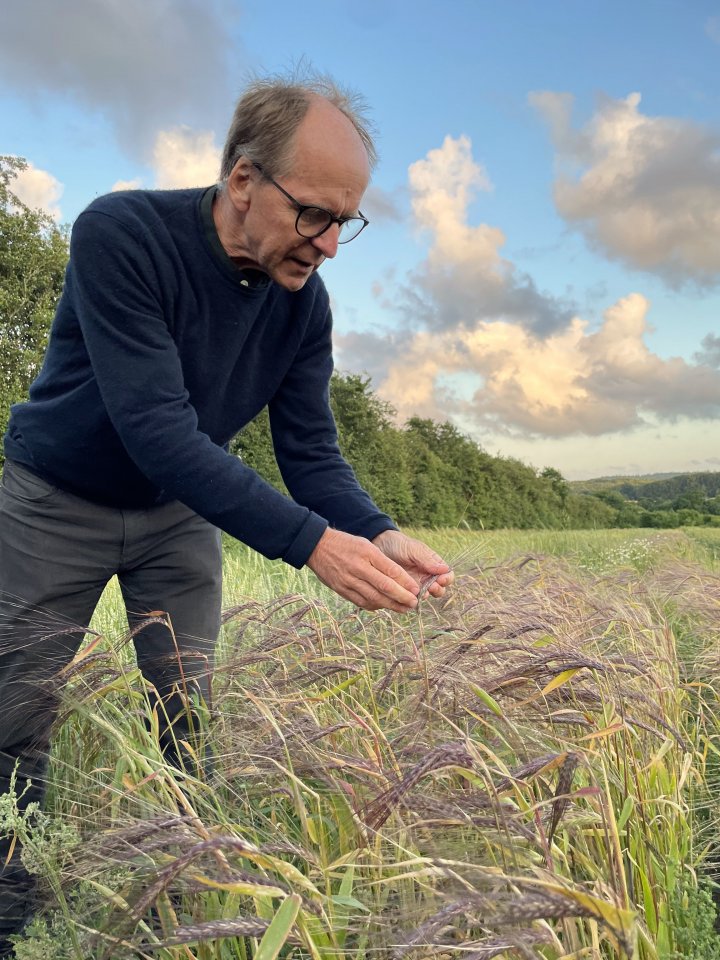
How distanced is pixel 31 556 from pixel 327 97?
151 cm

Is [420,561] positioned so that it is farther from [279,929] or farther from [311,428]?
[279,929]

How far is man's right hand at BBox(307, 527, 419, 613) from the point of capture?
1.93 meters

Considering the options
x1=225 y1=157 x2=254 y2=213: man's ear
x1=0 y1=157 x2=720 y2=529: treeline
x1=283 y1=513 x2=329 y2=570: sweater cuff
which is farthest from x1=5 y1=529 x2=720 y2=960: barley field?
x1=0 y1=157 x2=720 y2=529: treeline

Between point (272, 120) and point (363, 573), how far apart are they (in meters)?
1.16

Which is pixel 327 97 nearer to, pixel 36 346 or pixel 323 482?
pixel 323 482

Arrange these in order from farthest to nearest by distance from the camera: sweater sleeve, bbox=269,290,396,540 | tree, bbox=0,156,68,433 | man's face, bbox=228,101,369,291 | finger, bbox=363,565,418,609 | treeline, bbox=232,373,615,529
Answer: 1. treeline, bbox=232,373,615,529
2. tree, bbox=0,156,68,433
3. sweater sleeve, bbox=269,290,396,540
4. man's face, bbox=228,101,369,291
5. finger, bbox=363,565,418,609

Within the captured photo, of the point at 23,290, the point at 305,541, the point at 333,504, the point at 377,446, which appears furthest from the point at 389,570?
the point at 377,446

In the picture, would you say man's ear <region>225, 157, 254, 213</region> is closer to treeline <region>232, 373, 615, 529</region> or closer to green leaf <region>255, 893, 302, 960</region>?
green leaf <region>255, 893, 302, 960</region>

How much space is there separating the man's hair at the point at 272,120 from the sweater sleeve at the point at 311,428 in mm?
596

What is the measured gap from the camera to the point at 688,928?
5.60ft

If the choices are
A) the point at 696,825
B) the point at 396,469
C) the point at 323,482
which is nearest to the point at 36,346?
the point at 396,469

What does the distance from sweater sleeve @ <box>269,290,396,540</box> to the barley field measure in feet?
1.47

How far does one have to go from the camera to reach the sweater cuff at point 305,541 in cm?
201

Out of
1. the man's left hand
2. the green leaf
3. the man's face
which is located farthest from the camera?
the man's left hand
